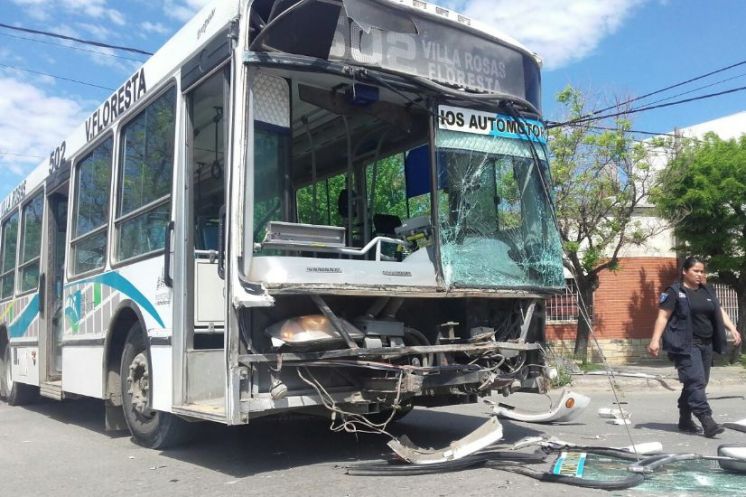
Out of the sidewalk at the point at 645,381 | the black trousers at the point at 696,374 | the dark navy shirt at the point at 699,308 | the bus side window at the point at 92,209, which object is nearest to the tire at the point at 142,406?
the bus side window at the point at 92,209

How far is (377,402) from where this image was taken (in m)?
5.38

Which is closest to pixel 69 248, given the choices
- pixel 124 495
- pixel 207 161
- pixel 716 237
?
pixel 207 161

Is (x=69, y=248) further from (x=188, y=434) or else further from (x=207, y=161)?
(x=188, y=434)

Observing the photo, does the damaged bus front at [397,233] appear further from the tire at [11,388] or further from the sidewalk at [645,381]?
the tire at [11,388]

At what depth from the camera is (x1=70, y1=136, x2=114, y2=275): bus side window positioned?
748 cm

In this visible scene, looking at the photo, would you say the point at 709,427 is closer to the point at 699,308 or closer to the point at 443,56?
the point at 699,308

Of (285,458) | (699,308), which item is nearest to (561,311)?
(699,308)

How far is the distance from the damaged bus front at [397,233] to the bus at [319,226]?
17mm

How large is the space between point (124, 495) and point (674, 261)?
18213 mm

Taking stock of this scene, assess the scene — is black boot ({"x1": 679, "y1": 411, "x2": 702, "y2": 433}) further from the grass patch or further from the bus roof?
the grass patch

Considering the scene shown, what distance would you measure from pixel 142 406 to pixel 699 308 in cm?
Answer: 539

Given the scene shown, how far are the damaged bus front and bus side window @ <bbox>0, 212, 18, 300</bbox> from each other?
6929 mm

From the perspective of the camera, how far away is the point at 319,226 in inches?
210

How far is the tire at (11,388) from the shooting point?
11.0 m
